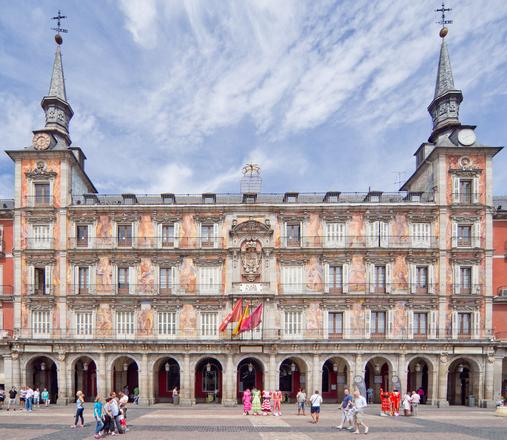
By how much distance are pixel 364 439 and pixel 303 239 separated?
69.4 feet

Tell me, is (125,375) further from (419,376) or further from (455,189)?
(455,189)

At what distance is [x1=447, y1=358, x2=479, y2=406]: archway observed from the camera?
38406 mm

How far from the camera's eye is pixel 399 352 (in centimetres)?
3762

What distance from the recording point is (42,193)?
131 feet

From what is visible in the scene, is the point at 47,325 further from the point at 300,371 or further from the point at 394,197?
→ the point at 394,197

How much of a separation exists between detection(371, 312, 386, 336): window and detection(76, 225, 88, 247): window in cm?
2714

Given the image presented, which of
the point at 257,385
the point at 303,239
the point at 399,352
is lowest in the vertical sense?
the point at 257,385

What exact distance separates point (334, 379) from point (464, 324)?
12.8m

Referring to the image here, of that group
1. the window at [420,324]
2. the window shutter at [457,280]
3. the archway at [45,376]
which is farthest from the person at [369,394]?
the archway at [45,376]

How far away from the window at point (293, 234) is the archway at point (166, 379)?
15.8 m

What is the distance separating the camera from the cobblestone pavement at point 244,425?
21.3 m

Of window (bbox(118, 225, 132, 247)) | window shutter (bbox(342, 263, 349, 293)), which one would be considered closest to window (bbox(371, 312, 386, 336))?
window shutter (bbox(342, 263, 349, 293))

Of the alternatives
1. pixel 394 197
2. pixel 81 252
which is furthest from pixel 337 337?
pixel 81 252

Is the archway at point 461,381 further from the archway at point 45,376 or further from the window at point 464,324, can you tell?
the archway at point 45,376
